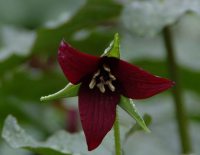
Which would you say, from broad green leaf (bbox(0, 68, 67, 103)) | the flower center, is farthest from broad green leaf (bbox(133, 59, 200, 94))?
the flower center

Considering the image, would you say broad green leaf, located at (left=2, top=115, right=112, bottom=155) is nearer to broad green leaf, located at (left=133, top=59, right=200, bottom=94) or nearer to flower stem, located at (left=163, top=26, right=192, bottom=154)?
flower stem, located at (left=163, top=26, right=192, bottom=154)

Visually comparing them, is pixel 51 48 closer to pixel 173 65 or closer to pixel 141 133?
pixel 173 65

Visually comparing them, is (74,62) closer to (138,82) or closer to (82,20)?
(138,82)

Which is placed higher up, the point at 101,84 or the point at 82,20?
the point at 101,84

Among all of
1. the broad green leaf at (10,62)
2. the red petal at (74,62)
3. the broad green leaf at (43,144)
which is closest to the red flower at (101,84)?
the red petal at (74,62)

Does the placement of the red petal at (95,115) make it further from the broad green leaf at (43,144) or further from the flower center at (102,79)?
the broad green leaf at (43,144)

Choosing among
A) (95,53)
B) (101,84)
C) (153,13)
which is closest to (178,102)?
(153,13)
